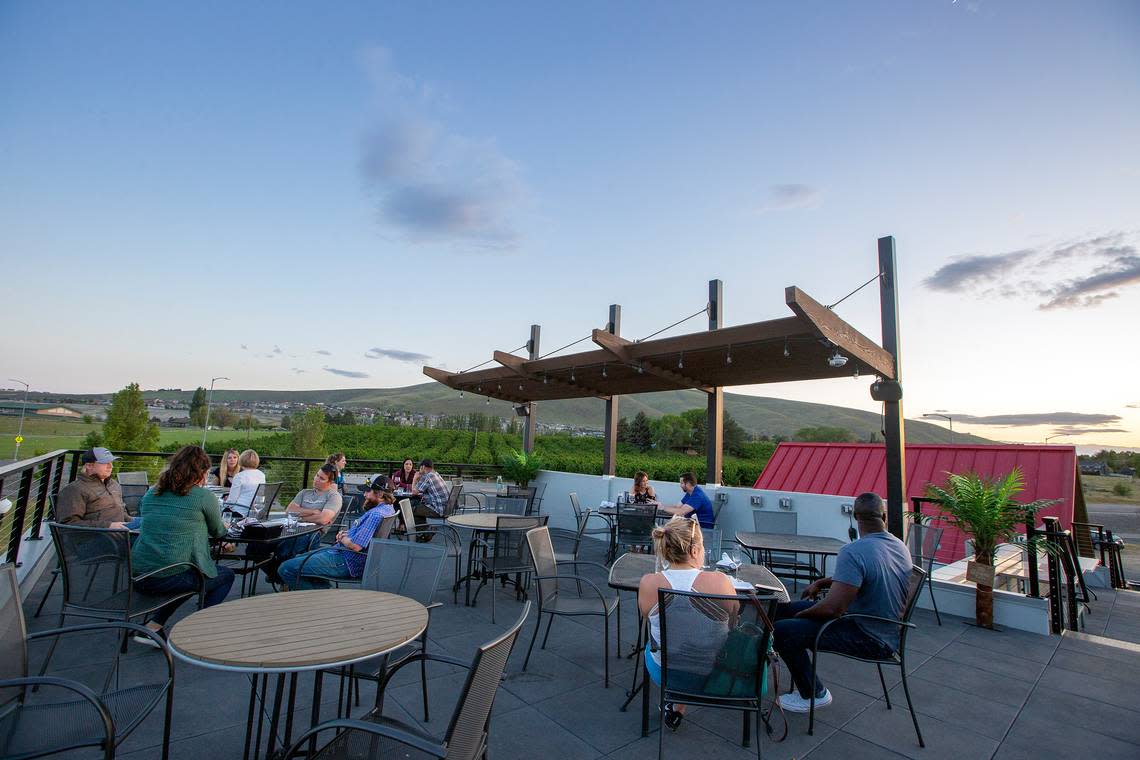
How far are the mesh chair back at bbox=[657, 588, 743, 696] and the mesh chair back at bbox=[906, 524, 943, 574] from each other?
11.5 ft

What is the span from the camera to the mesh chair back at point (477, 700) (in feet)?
3.84

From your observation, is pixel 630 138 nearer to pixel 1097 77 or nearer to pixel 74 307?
pixel 1097 77

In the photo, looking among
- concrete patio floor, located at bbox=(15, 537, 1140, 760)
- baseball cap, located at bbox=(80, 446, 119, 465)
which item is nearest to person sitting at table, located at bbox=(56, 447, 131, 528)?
baseball cap, located at bbox=(80, 446, 119, 465)

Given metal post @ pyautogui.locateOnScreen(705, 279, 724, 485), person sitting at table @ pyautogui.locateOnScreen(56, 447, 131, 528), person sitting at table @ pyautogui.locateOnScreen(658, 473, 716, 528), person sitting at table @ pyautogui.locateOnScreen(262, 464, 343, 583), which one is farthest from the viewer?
metal post @ pyautogui.locateOnScreen(705, 279, 724, 485)

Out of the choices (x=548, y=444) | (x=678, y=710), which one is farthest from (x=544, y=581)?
(x=548, y=444)

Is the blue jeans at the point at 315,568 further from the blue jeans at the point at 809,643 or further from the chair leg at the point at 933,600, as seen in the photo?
the chair leg at the point at 933,600

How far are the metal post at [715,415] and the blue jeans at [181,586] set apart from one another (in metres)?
6.13

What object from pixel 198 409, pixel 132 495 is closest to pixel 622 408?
pixel 198 409

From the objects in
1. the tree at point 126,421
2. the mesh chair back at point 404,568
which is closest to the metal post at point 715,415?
the mesh chair back at point 404,568

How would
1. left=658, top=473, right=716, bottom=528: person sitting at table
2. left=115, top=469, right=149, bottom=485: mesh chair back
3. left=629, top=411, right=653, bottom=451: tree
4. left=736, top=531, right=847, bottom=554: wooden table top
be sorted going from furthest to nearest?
left=629, top=411, right=653, bottom=451: tree < left=115, top=469, right=149, bottom=485: mesh chair back < left=658, top=473, right=716, bottom=528: person sitting at table < left=736, top=531, right=847, bottom=554: wooden table top

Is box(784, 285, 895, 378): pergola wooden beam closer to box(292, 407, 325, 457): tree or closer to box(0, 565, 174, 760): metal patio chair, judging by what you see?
box(0, 565, 174, 760): metal patio chair

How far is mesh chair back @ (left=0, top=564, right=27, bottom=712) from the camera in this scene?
155 cm

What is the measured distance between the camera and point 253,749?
6.93 ft

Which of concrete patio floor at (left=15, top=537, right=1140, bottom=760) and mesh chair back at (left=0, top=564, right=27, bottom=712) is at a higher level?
mesh chair back at (left=0, top=564, right=27, bottom=712)
